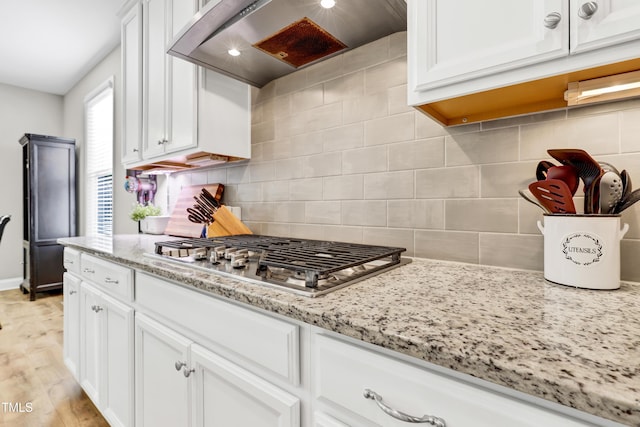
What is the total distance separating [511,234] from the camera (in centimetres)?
104

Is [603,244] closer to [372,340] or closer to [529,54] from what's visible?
[529,54]

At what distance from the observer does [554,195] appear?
2.68 ft

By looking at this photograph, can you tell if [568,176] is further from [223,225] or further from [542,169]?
[223,225]

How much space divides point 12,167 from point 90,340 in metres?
4.32

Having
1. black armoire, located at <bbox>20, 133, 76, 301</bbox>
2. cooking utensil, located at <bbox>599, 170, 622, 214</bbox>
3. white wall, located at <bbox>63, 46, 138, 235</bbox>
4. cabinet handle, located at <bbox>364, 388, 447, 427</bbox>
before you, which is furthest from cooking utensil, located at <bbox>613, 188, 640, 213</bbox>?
black armoire, located at <bbox>20, 133, 76, 301</bbox>

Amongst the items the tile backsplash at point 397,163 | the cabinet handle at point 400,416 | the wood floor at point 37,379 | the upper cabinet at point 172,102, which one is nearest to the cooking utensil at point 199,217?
the tile backsplash at point 397,163

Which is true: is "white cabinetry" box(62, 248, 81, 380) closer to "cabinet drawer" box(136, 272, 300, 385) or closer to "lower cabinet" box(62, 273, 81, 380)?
"lower cabinet" box(62, 273, 81, 380)

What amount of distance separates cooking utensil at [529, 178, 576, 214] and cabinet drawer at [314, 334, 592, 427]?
58cm

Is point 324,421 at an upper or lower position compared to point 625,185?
lower

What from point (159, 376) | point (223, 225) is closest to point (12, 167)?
point (223, 225)

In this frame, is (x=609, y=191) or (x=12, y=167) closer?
(x=609, y=191)

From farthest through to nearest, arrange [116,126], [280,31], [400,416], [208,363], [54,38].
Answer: [116,126]
[54,38]
[280,31]
[208,363]
[400,416]

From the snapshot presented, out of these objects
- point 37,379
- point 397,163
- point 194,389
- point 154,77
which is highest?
point 154,77

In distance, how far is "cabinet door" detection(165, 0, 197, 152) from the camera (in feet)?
5.66
